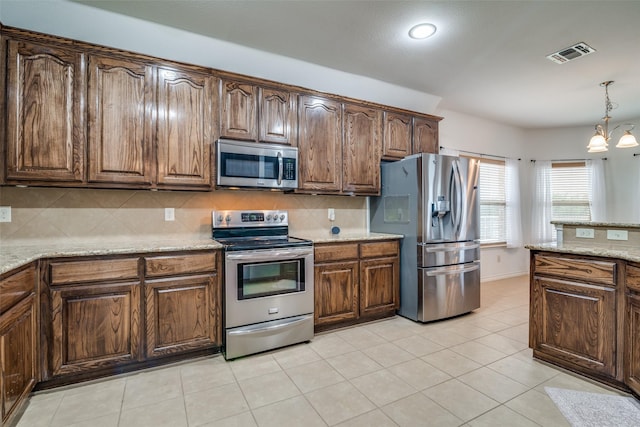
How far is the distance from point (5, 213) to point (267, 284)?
202cm

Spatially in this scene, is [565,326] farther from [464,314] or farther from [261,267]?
[261,267]

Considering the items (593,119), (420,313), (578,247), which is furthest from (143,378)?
(593,119)

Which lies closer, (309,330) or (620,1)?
(620,1)

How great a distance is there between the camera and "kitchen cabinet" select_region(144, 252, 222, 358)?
2.25 m

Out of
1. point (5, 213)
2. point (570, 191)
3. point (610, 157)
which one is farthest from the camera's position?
point (570, 191)

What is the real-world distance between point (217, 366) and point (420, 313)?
2012mm

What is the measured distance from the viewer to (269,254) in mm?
2572

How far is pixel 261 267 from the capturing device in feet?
8.43

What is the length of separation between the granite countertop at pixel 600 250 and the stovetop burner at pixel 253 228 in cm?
191

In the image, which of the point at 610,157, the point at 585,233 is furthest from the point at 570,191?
the point at 585,233

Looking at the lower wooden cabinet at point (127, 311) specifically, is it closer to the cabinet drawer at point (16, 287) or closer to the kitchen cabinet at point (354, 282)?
the cabinet drawer at point (16, 287)

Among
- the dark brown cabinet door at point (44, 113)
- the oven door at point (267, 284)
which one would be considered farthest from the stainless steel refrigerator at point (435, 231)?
the dark brown cabinet door at point (44, 113)

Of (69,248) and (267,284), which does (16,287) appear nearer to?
(69,248)

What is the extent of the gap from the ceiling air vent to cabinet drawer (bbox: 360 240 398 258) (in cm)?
231
